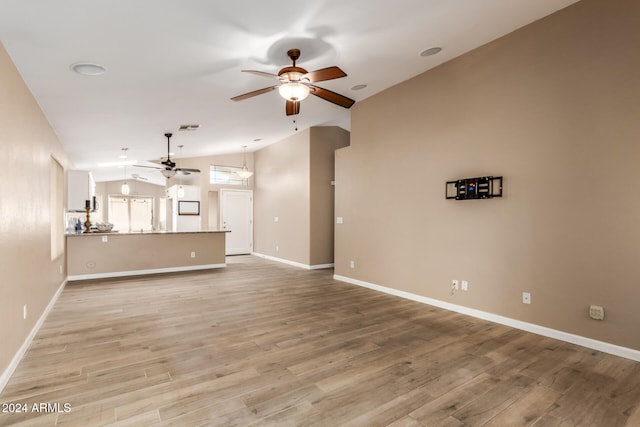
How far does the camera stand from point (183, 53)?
3.12 meters

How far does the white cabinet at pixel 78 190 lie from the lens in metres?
6.21

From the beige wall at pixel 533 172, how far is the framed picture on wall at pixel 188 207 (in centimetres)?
688

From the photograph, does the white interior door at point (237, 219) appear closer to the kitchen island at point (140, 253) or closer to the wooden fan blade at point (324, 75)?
the kitchen island at point (140, 253)

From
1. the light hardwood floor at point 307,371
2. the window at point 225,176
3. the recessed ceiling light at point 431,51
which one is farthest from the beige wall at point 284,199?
the recessed ceiling light at point 431,51

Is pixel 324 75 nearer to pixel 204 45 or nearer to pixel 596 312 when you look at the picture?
pixel 204 45

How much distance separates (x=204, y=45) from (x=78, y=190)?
5.00 metres

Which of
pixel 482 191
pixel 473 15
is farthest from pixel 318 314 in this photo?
pixel 473 15

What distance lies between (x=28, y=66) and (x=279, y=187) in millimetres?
6248

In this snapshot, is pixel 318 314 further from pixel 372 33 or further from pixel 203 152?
pixel 203 152

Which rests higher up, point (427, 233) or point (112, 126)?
point (112, 126)

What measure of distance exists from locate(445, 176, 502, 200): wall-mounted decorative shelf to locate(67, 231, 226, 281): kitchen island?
5575 millimetres

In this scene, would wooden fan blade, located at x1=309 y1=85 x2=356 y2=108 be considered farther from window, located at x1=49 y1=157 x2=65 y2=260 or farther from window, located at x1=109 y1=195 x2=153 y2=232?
window, located at x1=109 y1=195 x2=153 y2=232

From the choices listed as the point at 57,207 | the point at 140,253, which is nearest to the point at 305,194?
the point at 140,253

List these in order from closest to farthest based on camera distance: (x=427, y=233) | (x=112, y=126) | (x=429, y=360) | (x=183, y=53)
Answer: (x=429, y=360) → (x=183, y=53) → (x=427, y=233) → (x=112, y=126)
